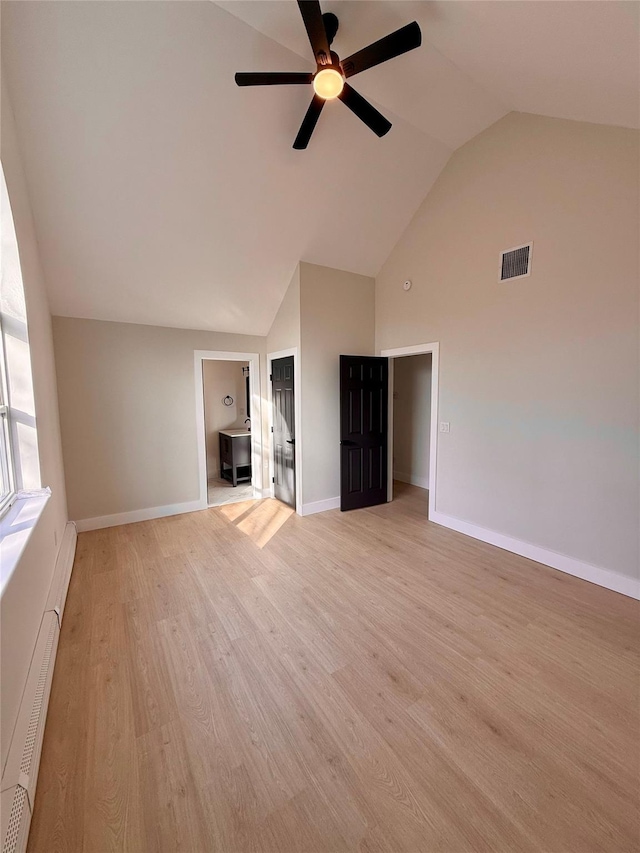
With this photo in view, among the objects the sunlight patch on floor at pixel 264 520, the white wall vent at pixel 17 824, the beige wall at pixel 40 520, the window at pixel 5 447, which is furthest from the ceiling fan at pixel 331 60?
the sunlight patch on floor at pixel 264 520

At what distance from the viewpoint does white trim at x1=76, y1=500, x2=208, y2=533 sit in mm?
3740

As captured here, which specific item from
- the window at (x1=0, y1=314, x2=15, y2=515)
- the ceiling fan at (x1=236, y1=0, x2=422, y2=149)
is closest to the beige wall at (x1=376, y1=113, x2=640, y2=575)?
the ceiling fan at (x1=236, y1=0, x2=422, y2=149)

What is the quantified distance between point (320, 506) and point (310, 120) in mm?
3695

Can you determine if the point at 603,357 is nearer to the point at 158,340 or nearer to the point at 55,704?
the point at 55,704

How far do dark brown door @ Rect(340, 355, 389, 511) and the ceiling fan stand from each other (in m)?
2.35

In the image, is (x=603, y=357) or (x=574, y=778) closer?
(x=574, y=778)

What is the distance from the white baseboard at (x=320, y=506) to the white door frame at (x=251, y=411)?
103cm

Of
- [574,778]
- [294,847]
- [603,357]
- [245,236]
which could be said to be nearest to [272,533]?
[294,847]

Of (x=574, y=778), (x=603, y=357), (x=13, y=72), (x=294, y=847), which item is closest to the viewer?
(x=294, y=847)

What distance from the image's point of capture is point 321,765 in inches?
53.4

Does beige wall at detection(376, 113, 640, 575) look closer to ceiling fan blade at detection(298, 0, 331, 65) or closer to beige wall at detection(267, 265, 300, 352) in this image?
beige wall at detection(267, 265, 300, 352)

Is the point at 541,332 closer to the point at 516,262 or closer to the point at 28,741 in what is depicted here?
the point at 516,262

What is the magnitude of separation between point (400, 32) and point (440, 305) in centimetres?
227

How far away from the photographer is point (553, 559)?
2861mm
